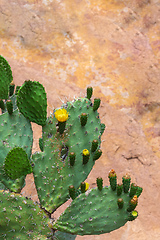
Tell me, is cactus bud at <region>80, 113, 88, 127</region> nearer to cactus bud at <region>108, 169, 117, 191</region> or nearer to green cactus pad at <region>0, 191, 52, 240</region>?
cactus bud at <region>108, 169, 117, 191</region>

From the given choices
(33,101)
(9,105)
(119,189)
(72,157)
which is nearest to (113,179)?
(119,189)

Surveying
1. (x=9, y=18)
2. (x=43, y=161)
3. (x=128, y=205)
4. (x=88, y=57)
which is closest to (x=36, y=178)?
(x=43, y=161)

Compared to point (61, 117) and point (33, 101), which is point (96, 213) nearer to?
point (61, 117)

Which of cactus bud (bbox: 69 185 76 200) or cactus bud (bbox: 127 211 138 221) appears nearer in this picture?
cactus bud (bbox: 127 211 138 221)

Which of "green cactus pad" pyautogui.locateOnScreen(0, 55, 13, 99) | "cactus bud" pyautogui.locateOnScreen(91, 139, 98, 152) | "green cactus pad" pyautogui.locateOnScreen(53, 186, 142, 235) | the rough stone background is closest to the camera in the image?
"green cactus pad" pyautogui.locateOnScreen(53, 186, 142, 235)

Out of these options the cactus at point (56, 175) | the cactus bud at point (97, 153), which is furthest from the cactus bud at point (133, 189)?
the cactus bud at point (97, 153)

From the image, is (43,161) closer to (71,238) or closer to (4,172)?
(4,172)

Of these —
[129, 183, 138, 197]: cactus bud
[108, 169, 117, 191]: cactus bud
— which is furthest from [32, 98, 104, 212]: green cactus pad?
[129, 183, 138, 197]: cactus bud
